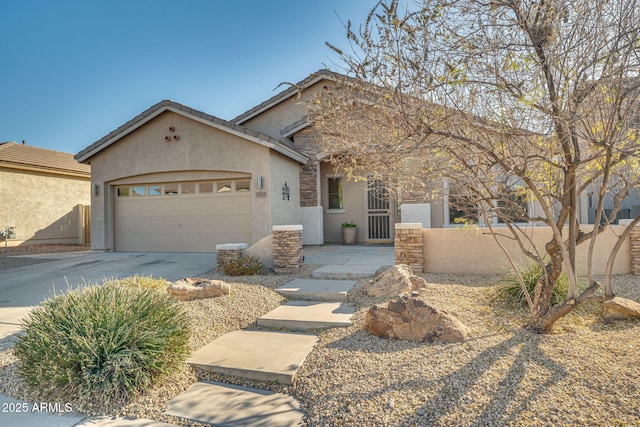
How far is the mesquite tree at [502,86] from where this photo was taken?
131 inches

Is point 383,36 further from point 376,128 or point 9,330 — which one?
point 9,330

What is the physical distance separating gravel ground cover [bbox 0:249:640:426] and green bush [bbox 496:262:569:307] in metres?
0.38

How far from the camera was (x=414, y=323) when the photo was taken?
431 centimetres

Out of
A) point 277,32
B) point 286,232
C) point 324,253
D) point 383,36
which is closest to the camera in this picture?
point 383,36

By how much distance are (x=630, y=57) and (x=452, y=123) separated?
1.61 m

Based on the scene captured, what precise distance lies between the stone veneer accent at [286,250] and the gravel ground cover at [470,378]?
3.57 meters

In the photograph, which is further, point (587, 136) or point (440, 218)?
point (440, 218)

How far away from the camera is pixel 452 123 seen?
3.79 metres

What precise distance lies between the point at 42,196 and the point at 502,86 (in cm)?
1895

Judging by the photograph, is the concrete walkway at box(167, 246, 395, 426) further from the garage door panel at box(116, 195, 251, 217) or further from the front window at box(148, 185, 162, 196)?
the front window at box(148, 185, 162, 196)

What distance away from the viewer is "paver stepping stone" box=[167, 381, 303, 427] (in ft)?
9.45

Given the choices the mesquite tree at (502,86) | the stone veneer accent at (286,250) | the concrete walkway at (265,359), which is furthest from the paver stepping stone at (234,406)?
the stone veneer accent at (286,250)

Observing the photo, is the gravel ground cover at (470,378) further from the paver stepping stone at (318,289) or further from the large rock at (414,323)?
the paver stepping stone at (318,289)

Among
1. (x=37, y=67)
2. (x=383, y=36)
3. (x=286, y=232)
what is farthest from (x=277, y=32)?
Result: (x=37, y=67)
